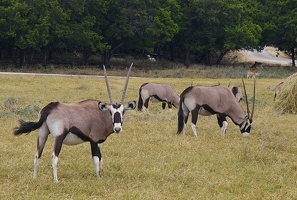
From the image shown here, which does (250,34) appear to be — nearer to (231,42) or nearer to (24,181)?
(231,42)

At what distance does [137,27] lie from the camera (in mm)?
51188

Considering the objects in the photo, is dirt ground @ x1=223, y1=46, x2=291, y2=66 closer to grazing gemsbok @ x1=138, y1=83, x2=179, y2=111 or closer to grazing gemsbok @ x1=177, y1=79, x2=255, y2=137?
grazing gemsbok @ x1=138, y1=83, x2=179, y2=111

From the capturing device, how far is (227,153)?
10758mm

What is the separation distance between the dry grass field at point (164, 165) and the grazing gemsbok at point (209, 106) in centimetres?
44

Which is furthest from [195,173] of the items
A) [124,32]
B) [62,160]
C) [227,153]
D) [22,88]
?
[124,32]

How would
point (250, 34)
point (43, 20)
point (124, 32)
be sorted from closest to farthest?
point (43, 20), point (124, 32), point (250, 34)

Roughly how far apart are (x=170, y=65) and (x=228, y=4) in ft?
34.2

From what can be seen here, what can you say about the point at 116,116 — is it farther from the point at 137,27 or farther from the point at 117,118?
the point at 137,27

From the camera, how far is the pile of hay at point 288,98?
1884 centimetres

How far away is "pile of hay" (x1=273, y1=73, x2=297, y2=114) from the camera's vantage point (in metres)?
18.8

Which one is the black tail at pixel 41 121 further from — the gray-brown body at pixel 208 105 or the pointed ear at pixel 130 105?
the gray-brown body at pixel 208 105

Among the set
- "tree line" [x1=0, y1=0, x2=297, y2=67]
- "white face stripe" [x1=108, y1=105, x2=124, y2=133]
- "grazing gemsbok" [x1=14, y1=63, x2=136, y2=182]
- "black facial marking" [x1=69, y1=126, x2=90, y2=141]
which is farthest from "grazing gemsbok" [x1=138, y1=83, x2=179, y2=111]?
"tree line" [x1=0, y1=0, x2=297, y2=67]

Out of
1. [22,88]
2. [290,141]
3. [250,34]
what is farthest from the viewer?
[250,34]

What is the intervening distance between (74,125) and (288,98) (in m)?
13.2
